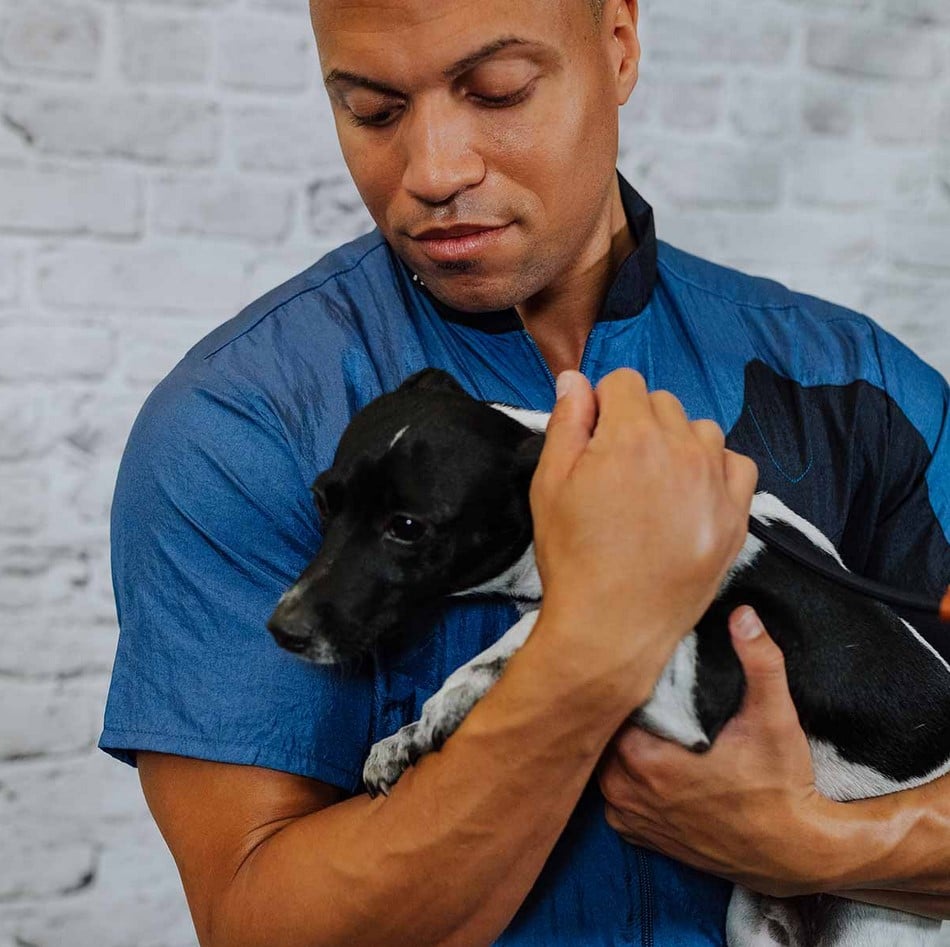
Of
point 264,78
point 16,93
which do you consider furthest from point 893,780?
point 16,93

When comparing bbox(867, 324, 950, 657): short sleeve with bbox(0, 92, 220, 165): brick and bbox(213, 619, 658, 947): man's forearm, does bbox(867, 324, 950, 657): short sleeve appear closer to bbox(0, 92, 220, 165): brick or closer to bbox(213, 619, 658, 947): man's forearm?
bbox(213, 619, 658, 947): man's forearm

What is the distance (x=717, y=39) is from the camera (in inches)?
94.0

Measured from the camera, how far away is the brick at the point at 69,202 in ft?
6.75

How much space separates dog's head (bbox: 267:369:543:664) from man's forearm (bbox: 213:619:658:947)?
0.16m

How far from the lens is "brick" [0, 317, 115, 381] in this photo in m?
2.08

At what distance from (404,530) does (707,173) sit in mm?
1404

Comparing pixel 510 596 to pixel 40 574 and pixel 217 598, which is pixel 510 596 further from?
pixel 40 574

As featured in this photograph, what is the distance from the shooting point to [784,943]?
144cm

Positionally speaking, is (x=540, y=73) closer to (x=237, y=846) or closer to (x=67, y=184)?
(x=237, y=846)

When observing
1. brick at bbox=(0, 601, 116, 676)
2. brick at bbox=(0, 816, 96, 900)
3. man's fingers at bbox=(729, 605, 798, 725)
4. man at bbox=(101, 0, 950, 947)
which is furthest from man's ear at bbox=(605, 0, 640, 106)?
brick at bbox=(0, 816, 96, 900)

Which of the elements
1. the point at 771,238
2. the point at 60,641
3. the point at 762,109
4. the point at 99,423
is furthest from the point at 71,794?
the point at 762,109

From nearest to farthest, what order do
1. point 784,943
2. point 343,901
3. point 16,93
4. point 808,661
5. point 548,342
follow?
point 343,901 → point 808,661 → point 784,943 → point 548,342 → point 16,93

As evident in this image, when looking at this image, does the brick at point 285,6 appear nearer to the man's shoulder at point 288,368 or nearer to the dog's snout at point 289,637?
the man's shoulder at point 288,368

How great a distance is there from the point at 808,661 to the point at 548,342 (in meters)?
0.52
